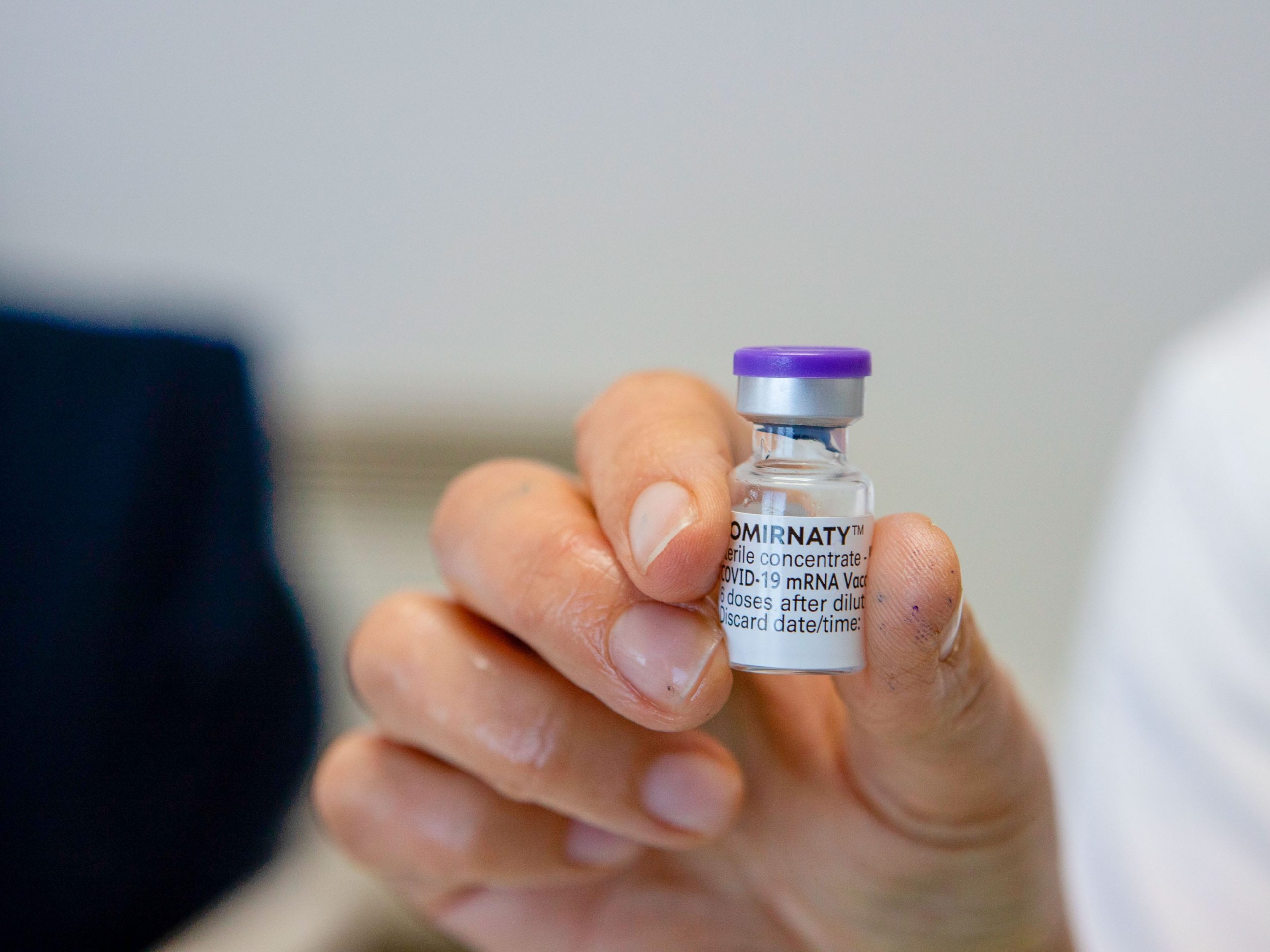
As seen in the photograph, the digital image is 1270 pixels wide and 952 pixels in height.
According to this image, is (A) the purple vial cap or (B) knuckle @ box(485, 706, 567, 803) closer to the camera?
(A) the purple vial cap

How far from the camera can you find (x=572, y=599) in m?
0.59

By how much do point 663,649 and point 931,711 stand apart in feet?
0.53

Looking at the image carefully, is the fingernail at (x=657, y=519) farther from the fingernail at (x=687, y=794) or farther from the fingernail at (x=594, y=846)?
the fingernail at (x=594, y=846)

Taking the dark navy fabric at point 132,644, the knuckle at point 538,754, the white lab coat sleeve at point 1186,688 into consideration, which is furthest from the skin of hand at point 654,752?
the dark navy fabric at point 132,644

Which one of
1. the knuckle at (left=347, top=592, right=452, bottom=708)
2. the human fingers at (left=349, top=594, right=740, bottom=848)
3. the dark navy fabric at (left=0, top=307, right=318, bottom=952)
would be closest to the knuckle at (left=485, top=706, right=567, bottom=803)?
the human fingers at (left=349, top=594, right=740, bottom=848)

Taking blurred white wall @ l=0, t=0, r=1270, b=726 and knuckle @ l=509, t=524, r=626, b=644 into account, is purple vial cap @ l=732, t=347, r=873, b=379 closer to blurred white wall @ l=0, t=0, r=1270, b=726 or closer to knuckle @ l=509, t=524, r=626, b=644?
knuckle @ l=509, t=524, r=626, b=644

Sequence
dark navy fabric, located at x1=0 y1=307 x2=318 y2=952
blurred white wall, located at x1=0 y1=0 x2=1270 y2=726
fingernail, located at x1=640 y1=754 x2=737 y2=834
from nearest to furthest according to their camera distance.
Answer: fingernail, located at x1=640 y1=754 x2=737 y2=834 < blurred white wall, located at x1=0 y1=0 x2=1270 y2=726 < dark navy fabric, located at x1=0 y1=307 x2=318 y2=952

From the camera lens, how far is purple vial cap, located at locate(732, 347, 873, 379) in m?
0.47

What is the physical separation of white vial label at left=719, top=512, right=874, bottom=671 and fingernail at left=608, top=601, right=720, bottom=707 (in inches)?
1.3

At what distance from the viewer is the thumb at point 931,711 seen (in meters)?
0.49

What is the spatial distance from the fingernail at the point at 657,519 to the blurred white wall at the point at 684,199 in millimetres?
462

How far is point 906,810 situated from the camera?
0.71 meters

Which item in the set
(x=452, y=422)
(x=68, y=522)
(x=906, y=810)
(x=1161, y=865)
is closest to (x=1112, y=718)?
(x=1161, y=865)

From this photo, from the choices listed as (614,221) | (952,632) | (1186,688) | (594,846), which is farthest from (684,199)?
(952,632)
